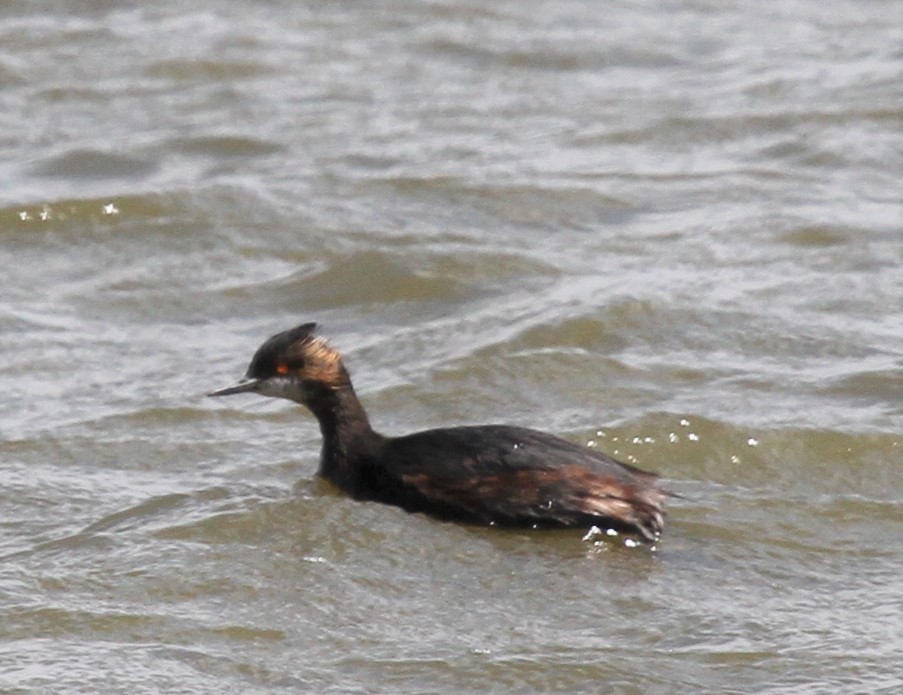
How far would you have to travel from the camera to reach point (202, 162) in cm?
1242

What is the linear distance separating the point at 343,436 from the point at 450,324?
1.90 metres

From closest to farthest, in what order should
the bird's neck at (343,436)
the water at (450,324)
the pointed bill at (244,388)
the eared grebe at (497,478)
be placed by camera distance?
the water at (450,324), the eared grebe at (497,478), the bird's neck at (343,436), the pointed bill at (244,388)

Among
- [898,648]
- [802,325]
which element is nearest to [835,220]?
[802,325]

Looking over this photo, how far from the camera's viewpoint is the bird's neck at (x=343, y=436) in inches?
308

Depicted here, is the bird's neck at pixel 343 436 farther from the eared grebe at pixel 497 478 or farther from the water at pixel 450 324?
the water at pixel 450 324

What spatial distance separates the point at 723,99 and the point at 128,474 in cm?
664

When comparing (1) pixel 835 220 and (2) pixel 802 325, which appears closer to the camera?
(2) pixel 802 325

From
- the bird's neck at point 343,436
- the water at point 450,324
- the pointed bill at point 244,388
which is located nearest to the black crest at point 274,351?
the pointed bill at point 244,388

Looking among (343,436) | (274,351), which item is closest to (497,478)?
(343,436)

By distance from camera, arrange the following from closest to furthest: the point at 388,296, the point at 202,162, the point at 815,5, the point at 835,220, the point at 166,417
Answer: the point at 166,417 → the point at 388,296 → the point at 835,220 → the point at 202,162 → the point at 815,5

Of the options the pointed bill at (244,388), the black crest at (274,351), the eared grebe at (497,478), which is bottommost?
the eared grebe at (497,478)

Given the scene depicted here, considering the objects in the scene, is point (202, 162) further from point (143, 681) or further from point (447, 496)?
point (143, 681)

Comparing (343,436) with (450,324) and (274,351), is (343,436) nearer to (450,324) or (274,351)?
(274,351)

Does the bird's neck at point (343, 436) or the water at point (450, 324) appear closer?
the water at point (450, 324)
